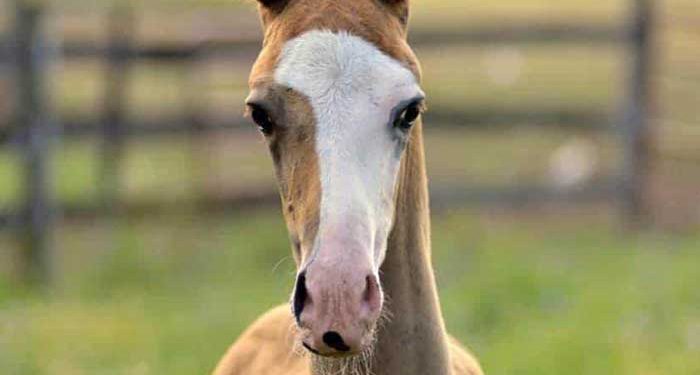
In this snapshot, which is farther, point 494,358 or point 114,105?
point 114,105

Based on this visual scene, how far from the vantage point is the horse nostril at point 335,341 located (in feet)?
11.2

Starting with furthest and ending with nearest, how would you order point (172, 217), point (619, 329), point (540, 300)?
point (172, 217) < point (540, 300) < point (619, 329)

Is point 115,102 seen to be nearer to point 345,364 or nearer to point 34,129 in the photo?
point 34,129

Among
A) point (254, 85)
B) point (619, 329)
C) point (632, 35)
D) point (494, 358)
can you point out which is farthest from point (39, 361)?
point (632, 35)

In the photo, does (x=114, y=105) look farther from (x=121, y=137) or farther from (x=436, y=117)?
(x=436, y=117)

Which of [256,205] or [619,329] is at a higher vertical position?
[619,329]

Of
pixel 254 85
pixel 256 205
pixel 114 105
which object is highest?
pixel 254 85

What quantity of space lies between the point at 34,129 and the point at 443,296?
3.07 metres

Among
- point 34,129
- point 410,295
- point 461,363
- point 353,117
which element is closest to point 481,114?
point 34,129

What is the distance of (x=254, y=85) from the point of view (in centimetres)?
378

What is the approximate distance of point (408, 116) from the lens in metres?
3.77

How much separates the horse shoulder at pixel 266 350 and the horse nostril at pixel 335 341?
1328 millimetres

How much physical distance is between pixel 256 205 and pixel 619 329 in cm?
454

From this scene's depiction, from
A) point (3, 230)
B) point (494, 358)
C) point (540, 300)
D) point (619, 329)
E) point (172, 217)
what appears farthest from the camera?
point (172, 217)
